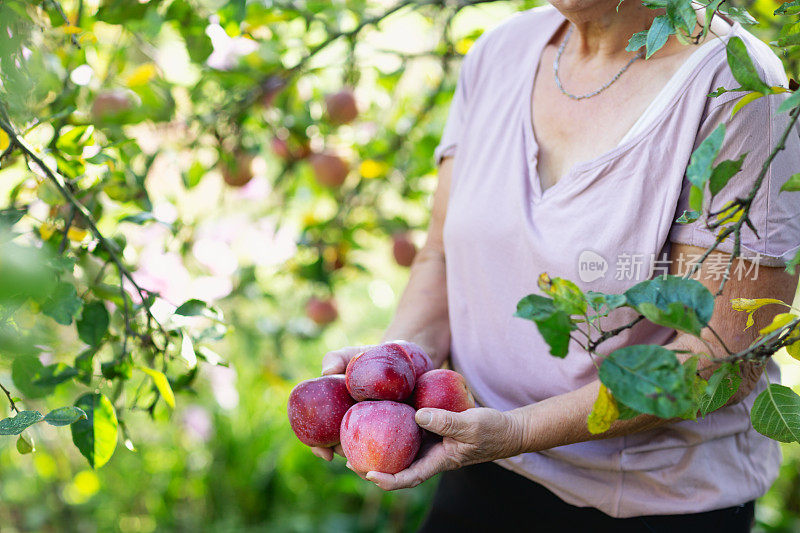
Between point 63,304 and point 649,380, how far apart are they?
73cm

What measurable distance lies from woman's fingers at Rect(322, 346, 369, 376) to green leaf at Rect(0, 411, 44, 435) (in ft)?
1.49

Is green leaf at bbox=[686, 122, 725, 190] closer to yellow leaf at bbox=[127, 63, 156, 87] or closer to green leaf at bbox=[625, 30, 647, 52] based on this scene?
green leaf at bbox=[625, 30, 647, 52]

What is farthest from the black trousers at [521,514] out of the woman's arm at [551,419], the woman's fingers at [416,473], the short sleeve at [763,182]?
the short sleeve at [763,182]

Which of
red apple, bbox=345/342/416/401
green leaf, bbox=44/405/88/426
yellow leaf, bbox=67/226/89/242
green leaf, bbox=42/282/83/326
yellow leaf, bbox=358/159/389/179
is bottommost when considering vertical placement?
yellow leaf, bbox=358/159/389/179

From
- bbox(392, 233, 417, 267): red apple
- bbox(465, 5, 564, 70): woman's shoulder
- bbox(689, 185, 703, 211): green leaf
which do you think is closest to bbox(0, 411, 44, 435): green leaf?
bbox(689, 185, 703, 211): green leaf

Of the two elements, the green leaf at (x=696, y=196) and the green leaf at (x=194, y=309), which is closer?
the green leaf at (x=696, y=196)

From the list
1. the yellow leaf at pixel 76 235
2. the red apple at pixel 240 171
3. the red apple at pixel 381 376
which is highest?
the yellow leaf at pixel 76 235

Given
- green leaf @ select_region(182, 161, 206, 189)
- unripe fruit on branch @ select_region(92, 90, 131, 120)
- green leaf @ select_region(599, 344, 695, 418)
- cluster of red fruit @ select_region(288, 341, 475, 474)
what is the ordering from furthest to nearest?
green leaf @ select_region(182, 161, 206, 189) → unripe fruit on branch @ select_region(92, 90, 131, 120) → cluster of red fruit @ select_region(288, 341, 475, 474) → green leaf @ select_region(599, 344, 695, 418)

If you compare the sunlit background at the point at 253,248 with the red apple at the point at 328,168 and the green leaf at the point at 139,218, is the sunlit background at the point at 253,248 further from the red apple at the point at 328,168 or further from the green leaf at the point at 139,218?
the green leaf at the point at 139,218

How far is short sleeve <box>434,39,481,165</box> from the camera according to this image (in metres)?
1.33

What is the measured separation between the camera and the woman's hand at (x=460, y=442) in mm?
894

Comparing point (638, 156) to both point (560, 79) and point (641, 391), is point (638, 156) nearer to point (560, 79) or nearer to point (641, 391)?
point (560, 79)

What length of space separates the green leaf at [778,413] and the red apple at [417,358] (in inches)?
19.0


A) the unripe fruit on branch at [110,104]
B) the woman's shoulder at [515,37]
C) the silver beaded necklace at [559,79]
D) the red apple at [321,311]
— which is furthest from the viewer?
the red apple at [321,311]
